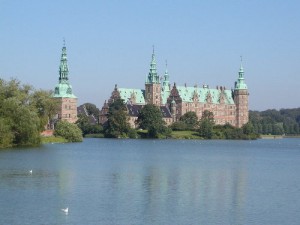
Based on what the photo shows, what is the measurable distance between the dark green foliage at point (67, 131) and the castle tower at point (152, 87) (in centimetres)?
6983

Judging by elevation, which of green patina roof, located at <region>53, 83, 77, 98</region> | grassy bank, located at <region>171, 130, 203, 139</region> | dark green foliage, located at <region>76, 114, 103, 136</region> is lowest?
grassy bank, located at <region>171, 130, 203, 139</region>

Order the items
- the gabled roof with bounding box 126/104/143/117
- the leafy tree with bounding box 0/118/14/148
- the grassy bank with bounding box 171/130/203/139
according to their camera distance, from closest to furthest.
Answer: the leafy tree with bounding box 0/118/14/148 → the grassy bank with bounding box 171/130/203/139 → the gabled roof with bounding box 126/104/143/117

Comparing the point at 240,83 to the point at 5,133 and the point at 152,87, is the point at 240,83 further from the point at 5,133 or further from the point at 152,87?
the point at 5,133

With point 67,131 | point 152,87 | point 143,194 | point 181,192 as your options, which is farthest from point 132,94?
point 143,194

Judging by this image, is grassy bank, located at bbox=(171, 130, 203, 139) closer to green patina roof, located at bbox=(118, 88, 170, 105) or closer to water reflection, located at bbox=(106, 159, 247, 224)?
green patina roof, located at bbox=(118, 88, 170, 105)

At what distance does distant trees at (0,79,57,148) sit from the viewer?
6856 centimetres

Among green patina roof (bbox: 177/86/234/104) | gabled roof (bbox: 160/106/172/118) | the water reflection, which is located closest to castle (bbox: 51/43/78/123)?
gabled roof (bbox: 160/106/172/118)

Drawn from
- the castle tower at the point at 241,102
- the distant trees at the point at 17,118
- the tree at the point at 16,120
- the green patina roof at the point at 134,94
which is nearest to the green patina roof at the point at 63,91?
the green patina roof at the point at 134,94

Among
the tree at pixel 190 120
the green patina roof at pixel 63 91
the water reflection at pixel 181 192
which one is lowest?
the water reflection at pixel 181 192

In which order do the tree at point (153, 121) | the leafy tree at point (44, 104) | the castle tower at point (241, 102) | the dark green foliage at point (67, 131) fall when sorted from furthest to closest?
the castle tower at point (241, 102) → the tree at point (153, 121) → the dark green foliage at point (67, 131) → the leafy tree at point (44, 104)

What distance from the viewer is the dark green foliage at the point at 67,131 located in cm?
9712

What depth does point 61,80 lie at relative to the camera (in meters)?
146

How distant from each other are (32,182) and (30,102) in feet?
138

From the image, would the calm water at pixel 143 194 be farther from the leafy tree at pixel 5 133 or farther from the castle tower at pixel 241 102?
the castle tower at pixel 241 102
